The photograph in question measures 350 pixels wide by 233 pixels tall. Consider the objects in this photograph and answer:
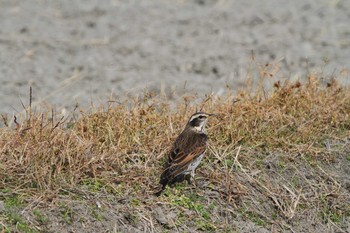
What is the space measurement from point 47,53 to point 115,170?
259 inches

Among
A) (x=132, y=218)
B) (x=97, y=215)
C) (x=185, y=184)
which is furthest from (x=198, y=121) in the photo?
(x=97, y=215)

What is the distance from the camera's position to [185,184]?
8.52 m

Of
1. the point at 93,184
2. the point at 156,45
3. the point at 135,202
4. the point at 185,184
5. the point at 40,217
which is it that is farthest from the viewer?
the point at 156,45

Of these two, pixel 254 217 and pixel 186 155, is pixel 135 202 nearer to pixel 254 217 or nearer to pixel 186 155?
pixel 186 155

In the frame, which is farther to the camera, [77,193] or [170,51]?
[170,51]

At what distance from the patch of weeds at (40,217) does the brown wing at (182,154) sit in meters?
1.15

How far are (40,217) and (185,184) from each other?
153 centimetres

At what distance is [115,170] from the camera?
8492 millimetres

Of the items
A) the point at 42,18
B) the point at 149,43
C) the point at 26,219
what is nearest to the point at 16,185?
the point at 26,219

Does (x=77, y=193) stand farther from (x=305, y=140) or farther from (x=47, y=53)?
(x=47, y=53)

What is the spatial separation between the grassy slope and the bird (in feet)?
0.42

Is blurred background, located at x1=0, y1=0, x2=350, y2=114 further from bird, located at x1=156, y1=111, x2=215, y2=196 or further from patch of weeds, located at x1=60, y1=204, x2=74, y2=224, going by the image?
patch of weeds, located at x1=60, y1=204, x2=74, y2=224

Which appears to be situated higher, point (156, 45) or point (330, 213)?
point (330, 213)

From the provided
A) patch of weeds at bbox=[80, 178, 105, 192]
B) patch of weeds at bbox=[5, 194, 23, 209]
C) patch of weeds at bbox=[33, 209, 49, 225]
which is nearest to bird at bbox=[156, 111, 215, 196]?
patch of weeds at bbox=[80, 178, 105, 192]
